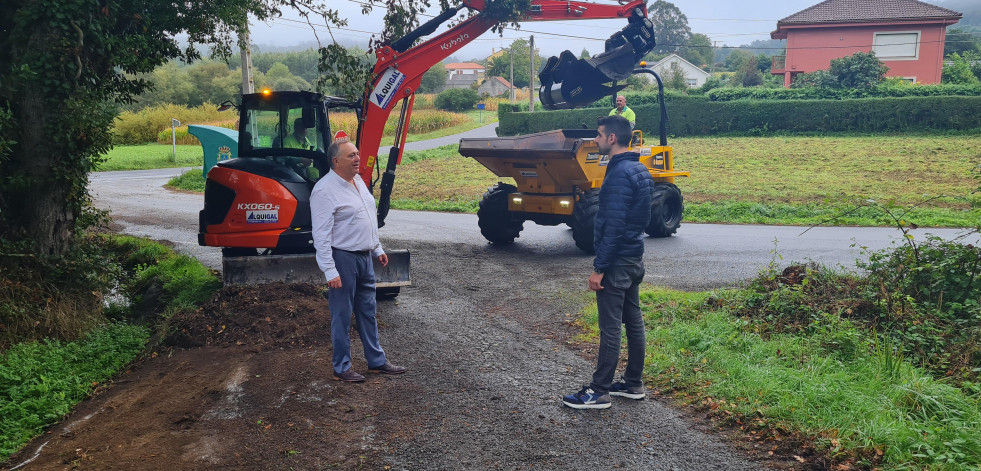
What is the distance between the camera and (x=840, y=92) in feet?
106

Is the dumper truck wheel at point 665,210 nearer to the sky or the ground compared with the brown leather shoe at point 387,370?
nearer to the sky

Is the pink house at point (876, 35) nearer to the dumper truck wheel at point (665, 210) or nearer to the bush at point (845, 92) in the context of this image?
the bush at point (845, 92)

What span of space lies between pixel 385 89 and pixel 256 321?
3843 mm

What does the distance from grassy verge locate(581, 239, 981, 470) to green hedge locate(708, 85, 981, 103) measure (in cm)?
2781

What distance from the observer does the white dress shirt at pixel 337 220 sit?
5.73m

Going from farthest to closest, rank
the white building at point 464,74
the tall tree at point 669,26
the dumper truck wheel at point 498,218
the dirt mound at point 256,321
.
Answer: the white building at point 464,74 < the tall tree at point 669,26 < the dumper truck wheel at point 498,218 < the dirt mound at point 256,321

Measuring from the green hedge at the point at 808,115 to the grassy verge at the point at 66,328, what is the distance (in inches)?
915

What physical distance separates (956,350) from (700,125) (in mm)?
29687

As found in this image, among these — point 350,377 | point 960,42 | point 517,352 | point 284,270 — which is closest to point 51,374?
point 350,377

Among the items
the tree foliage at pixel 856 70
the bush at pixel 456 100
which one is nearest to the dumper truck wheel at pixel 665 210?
the tree foliage at pixel 856 70

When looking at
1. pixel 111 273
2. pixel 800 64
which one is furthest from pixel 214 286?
pixel 800 64

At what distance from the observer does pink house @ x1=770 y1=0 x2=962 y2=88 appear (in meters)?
41.5

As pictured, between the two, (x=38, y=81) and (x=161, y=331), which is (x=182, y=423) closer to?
(x=161, y=331)

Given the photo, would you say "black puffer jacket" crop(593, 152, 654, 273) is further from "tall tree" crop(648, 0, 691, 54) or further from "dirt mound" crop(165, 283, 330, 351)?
"tall tree" crop(648, 0, 691, 54)
